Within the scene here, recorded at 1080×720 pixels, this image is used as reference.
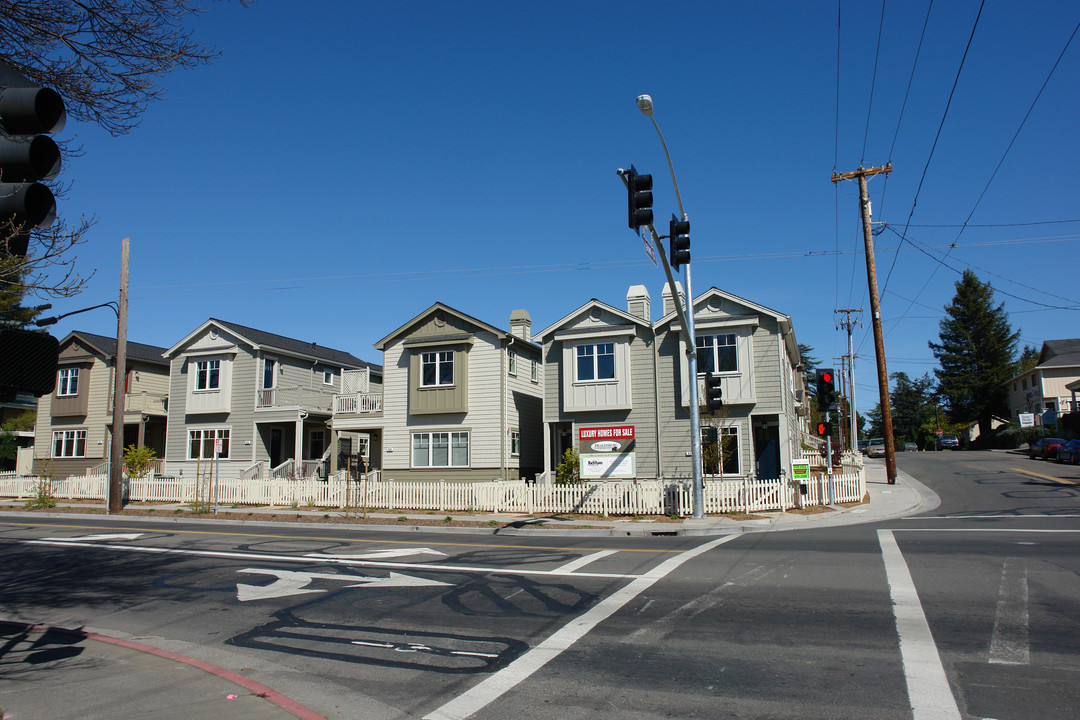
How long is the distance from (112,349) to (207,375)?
874cm

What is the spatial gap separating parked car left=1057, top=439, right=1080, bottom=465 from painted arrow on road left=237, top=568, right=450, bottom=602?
4164 centimetres

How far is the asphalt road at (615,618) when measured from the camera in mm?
6113

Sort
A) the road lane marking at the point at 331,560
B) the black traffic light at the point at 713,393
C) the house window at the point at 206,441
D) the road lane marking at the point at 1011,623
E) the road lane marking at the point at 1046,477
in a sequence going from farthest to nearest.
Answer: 1. the house window at the point at 206,441
2. the road lane marking at the point at 1046,477
3. the black traffic light at the point at 713,393
4. the road lane marking at the point at 331,560
5. the road lane marking at the point at 1011,623

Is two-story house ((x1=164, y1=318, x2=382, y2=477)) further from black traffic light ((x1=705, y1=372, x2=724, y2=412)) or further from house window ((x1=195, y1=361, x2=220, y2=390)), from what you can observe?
black traffic light ((x1=705, y1=372, x2=724, y2=412))

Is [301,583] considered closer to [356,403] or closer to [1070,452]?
[356,403]

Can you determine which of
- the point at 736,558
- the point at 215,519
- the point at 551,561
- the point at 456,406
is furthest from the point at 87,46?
the point at 456,406

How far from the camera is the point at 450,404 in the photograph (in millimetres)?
30891

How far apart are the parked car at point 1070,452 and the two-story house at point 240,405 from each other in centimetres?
3822

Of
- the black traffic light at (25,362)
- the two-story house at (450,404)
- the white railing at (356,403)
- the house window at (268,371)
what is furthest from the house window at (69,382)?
the black traffic light at (25,362)

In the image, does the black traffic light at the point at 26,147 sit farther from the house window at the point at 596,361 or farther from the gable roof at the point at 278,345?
the gable roof at the point at 278,345

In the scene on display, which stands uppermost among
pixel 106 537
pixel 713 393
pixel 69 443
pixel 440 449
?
pixel 713 393

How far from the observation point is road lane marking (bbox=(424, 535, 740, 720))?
19.7 feet

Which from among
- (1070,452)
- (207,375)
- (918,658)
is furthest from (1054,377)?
(918,658)

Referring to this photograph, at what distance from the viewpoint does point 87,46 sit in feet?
23.1
